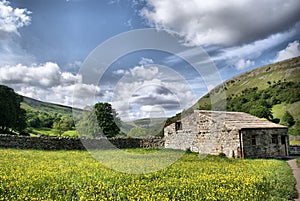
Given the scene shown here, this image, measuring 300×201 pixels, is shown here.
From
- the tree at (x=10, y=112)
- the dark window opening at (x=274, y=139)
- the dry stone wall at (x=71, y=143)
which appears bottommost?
the dry stone wall at (x=71, y=143)

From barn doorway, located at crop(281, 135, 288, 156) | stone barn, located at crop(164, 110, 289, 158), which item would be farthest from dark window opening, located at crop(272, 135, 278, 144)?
barn doorway, located at crop(281, 135, 288, 156)

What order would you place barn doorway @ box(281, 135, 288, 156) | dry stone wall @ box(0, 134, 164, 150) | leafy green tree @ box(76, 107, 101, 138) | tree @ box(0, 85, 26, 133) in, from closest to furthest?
dry stone wall @ box(0, 134, 164, 150) < barn doorway @ box(281, 135, 288, 156) < tree @ box(0, 85, 26, 133) < leafy green tree @ box(76, 107, 101, 138)

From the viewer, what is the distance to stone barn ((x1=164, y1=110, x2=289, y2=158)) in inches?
1129

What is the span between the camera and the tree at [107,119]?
63.2 m

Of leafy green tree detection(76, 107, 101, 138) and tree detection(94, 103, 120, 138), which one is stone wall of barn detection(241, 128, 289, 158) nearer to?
tree detection(94, 103, 120, 138)

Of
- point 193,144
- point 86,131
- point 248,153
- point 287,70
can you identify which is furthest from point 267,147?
point 287,70

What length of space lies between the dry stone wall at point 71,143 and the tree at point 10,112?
2384 cm

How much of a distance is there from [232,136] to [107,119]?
39610 mm

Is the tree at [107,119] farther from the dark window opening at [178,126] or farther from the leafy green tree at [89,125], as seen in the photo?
the dark window opening at [178,126]

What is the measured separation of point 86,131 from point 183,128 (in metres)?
35.3

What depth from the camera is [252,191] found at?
1134 centimetres

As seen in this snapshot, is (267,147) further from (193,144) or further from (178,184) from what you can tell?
(178,184)

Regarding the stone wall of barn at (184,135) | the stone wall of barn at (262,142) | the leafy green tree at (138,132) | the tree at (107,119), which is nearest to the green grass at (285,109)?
the leafy green tree at (138,132)

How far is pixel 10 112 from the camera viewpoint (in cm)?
5550
